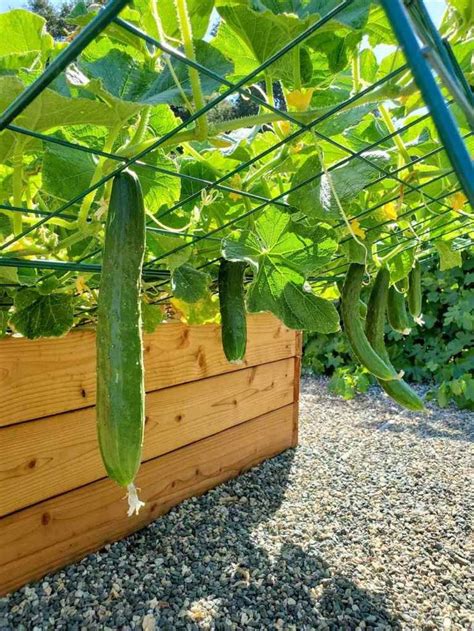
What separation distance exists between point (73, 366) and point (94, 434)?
214 millimetres

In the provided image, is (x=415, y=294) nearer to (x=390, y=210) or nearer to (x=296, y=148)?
(x=390, y=210)

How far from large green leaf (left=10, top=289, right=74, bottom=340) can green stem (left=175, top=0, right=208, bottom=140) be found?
587mm

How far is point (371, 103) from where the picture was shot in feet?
2.29

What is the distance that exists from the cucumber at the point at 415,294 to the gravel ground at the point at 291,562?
2.59ft

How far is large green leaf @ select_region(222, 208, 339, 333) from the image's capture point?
0.97m

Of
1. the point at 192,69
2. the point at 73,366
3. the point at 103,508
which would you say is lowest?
the point at 103,508

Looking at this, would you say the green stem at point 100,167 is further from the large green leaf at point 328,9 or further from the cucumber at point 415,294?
the cucumber at point 415,294

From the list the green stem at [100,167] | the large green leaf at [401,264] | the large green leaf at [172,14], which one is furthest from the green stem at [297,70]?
the large green leaf at [401,264]

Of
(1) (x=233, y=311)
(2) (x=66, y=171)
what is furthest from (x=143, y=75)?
(1) (x=233, y=311)

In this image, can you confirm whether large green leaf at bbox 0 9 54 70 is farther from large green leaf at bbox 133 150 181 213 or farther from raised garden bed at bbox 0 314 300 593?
raised garden bed at bbox 0 314 300 593

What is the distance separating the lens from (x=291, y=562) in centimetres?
163

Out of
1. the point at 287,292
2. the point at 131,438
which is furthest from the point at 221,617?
the point at 131,438

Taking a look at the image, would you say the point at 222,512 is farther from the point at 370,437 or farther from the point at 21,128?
the point at 21,128

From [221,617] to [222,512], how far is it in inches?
21.0
